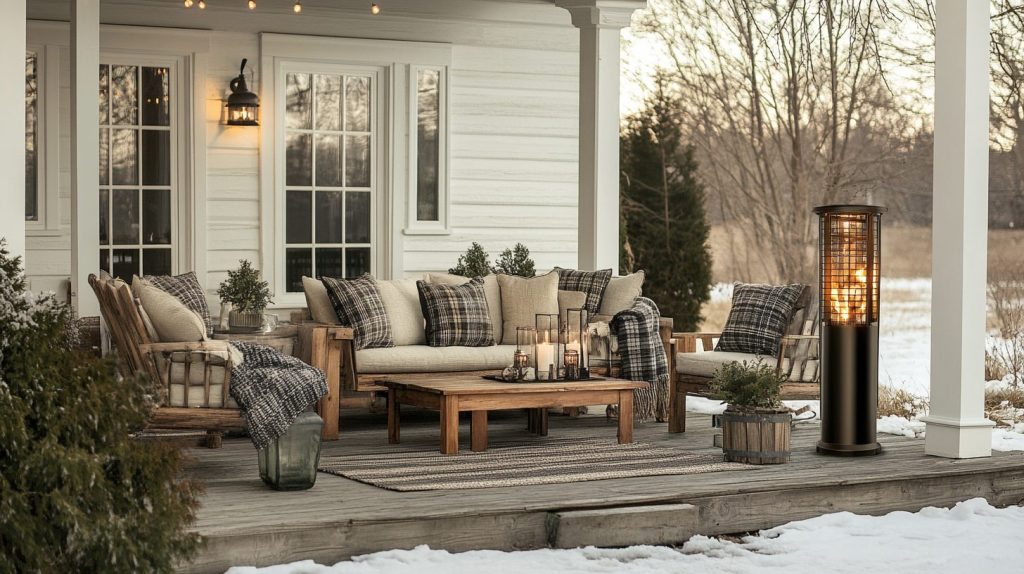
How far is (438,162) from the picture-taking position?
996 cm

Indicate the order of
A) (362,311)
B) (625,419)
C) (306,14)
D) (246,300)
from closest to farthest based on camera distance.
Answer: (625,419) → (362,311) → (246,300) → (306,14)

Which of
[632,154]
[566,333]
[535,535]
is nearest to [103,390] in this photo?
[535,535]

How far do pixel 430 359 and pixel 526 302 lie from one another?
894 millimetres

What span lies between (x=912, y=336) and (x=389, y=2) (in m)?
6.77

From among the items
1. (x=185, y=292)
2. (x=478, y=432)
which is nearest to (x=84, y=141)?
(x=185, y=292)

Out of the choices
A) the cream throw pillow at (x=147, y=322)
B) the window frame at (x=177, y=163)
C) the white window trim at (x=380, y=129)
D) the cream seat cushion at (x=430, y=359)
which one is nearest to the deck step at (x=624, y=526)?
the cream throw pillow at (x=147, y=322)

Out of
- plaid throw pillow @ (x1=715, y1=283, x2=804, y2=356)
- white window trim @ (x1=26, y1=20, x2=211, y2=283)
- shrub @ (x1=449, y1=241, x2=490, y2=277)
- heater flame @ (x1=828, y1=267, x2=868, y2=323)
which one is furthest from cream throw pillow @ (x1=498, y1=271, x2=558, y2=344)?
white window trim @ (x1=26, y1=20, x2=211, y2=283)

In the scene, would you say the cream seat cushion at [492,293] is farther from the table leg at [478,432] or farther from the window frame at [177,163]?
the window frame at [177,163]

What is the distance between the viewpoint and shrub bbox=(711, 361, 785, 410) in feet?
20.4

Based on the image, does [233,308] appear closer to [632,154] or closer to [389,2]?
[389,2]

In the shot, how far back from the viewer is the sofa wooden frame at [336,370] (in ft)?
23.3

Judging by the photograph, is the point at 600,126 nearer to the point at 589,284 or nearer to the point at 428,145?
the point at 589,284

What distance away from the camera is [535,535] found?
503 centimetres

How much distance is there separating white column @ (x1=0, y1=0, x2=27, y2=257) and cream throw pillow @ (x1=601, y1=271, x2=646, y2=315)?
3931 mm
